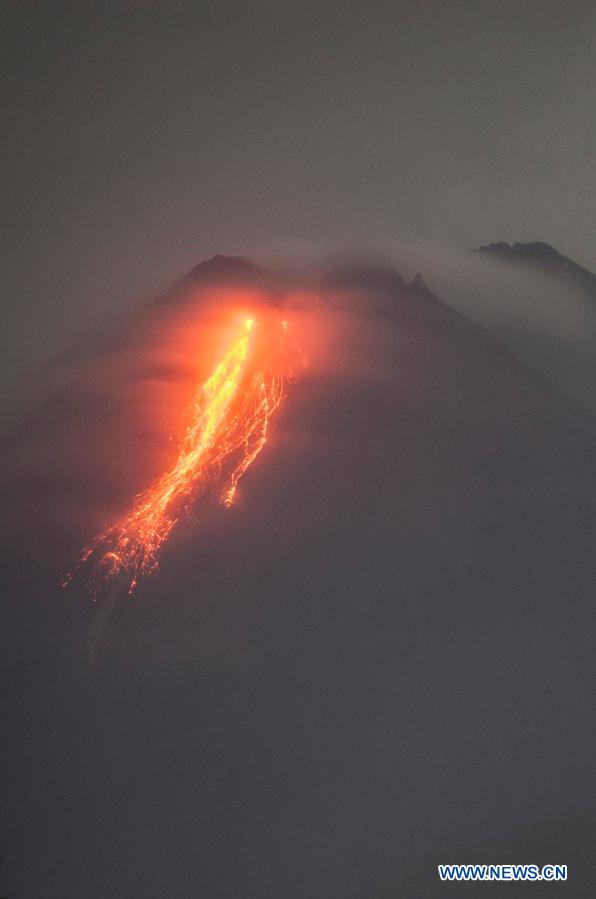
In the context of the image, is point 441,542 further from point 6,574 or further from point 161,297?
point 161,297

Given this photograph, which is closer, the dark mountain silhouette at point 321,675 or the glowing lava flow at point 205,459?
the dark mountain silhouette at point 321,675

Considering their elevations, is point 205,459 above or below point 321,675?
above

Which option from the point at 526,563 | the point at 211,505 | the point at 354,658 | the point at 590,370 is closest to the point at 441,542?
the point at 526,563

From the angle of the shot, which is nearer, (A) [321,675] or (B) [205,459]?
(A) [321,675]

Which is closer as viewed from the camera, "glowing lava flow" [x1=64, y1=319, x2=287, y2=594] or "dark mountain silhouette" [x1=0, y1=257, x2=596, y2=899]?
"dark mountain silhouette" [x1=0, y1=257, x2=596, y2=899]
